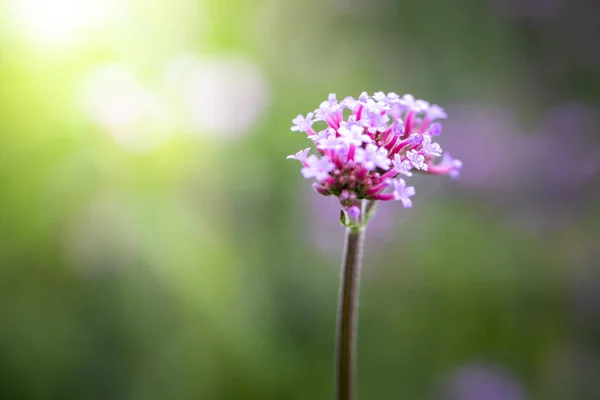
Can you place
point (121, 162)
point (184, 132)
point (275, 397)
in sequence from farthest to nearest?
1. point (184, 132)
2. point (121, 162)
3. point (275, 397)

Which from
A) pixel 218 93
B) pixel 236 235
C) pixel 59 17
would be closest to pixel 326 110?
pixel 236 235

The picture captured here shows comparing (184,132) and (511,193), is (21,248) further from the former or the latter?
(511,193)

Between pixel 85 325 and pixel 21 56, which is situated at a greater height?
pixel 21 56

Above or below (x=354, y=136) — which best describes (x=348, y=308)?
below

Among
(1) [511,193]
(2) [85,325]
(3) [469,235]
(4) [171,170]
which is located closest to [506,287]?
(3) [469,235]

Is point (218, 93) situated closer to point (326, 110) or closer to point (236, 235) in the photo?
point (236, 235)

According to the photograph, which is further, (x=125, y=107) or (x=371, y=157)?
(x=125, y=107)
